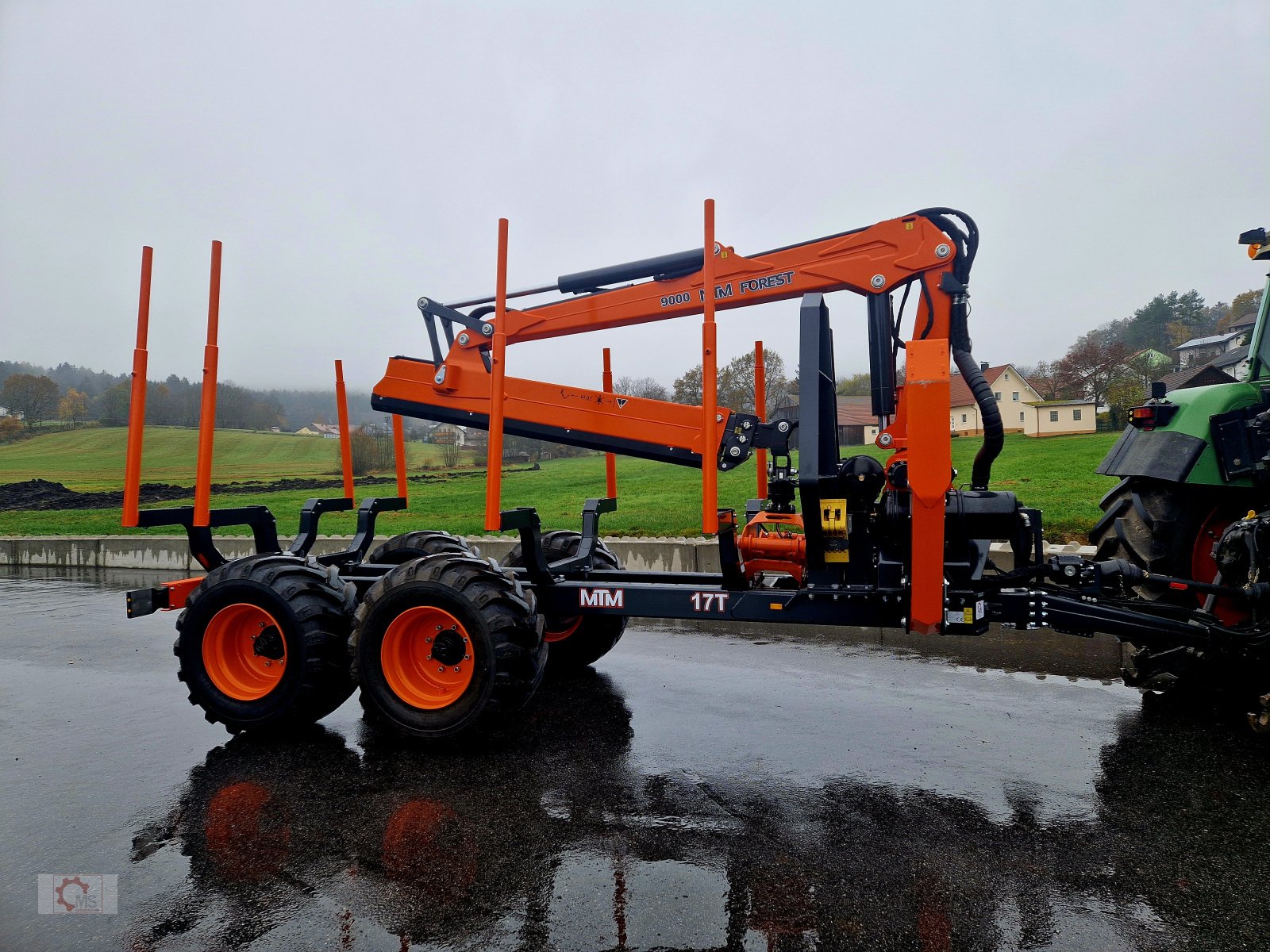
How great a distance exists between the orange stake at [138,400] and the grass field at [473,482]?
2233 millimetres

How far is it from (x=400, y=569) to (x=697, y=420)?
85.3 inches

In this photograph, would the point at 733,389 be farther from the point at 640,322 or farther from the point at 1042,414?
the point at 1042,414

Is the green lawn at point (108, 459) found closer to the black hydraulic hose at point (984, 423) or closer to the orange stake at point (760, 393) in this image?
the orange stake at point (760, 393)

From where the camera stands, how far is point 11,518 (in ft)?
61.3

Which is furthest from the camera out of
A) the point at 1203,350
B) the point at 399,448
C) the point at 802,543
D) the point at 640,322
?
the point at 1203,350

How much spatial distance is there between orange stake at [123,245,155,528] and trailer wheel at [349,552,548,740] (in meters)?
1.71

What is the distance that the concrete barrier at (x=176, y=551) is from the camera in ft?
32.1

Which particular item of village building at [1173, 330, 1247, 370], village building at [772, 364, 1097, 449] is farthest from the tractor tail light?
village building at [1173, 330, 1247, 370]

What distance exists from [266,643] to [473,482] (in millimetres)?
10025

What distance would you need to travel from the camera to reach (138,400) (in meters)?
5.07

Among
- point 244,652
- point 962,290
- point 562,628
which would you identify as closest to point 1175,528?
point 962,290

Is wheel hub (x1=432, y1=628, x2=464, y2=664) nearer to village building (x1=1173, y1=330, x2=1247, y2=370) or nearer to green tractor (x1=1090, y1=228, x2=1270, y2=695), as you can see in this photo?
green tractor (x1=1090, y1=228, x2=1270, y2=695)

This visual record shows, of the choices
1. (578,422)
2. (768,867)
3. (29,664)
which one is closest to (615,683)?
(578,422)

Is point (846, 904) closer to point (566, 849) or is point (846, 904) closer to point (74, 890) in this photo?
point (566, 849)
